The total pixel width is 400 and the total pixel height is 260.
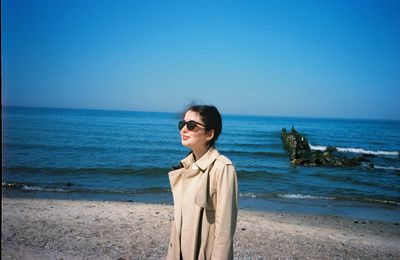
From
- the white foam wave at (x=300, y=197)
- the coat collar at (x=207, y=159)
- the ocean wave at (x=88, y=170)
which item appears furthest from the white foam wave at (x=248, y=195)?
the coat collar at (x=207, y=159)

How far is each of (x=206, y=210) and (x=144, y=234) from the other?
465 centimetres

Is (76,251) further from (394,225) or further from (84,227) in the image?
(394,225)

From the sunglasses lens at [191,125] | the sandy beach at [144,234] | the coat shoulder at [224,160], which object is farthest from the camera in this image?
the sandy beach at [144,234]

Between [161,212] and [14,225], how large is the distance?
3.49 meters

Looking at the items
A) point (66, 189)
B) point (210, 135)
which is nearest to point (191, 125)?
point (210, 135)

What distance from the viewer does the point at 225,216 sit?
2.32 m

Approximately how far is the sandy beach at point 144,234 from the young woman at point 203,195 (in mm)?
3453

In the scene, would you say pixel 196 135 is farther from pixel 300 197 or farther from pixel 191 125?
pixel 300 197

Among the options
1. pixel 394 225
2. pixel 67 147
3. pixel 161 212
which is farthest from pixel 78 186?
pixel 67 147

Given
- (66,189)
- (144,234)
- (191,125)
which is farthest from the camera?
(66,189)

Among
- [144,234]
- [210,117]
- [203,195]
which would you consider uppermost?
[210,117]

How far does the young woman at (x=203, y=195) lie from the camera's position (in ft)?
7.66

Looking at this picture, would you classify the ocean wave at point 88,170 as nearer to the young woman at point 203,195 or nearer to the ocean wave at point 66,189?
the ocean wave at point 66,189

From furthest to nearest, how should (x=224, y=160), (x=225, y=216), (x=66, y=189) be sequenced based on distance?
(x=66, y=189), (x=224, y=160), (x=225, y=216)
